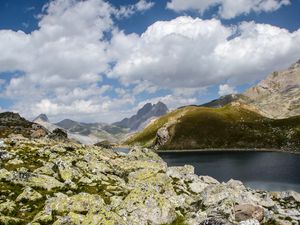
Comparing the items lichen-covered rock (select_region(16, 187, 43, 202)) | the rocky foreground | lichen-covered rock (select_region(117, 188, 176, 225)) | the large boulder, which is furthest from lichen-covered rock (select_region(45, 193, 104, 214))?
the large boulder

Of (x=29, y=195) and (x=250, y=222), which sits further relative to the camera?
(x=29, y=195)

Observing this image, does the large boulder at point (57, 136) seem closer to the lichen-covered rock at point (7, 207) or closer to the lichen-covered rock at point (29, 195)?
the lichen-covered rock at point (29, 195)

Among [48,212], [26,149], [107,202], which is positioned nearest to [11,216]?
[48,212]

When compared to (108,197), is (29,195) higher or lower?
higher

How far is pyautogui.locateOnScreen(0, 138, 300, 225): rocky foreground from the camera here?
4491cm

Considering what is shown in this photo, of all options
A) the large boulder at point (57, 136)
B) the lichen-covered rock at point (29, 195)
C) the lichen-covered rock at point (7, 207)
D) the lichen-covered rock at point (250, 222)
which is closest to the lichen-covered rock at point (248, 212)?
the lichen-covered rock at point (250, 222)

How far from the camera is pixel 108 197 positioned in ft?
172

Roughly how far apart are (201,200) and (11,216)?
2831 cm

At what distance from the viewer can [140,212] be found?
4772cm

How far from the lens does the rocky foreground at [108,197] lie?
44.9 m

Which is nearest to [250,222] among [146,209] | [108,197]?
[146,209]

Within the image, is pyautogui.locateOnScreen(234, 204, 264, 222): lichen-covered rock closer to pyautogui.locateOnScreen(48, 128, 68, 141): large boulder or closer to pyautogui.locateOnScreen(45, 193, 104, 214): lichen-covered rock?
pyautogui.locateOnScreen(45, 193, 104, 214): lichen-covered rock

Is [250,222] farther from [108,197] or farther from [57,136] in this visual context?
[57,136]

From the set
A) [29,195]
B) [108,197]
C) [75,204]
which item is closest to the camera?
[75,204]
